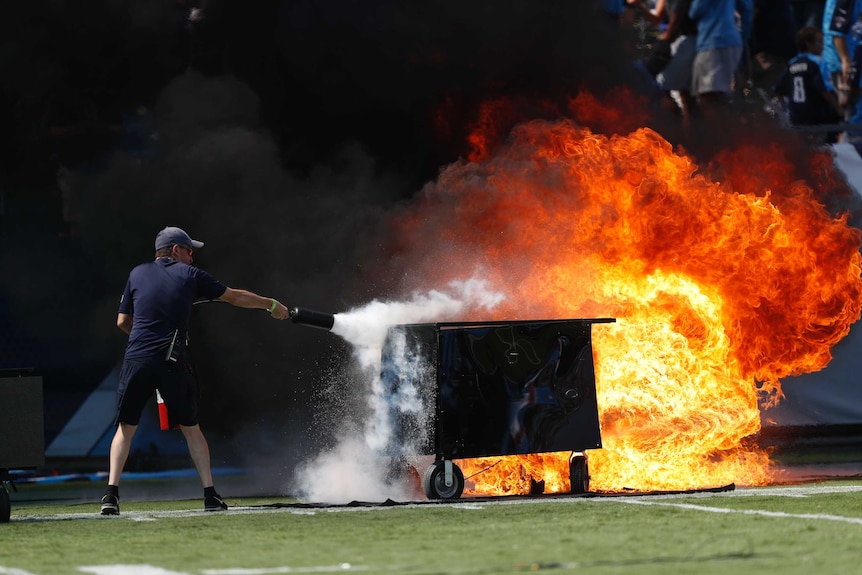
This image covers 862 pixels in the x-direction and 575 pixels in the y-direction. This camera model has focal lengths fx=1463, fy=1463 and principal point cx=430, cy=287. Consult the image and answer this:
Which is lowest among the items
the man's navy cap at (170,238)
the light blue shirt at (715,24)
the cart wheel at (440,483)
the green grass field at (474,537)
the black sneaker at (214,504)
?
the green grass field at (474,537)

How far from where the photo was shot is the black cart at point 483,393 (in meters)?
9.31

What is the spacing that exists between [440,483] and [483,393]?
64cm

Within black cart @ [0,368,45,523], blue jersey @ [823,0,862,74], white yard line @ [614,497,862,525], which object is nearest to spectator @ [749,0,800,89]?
Result: blue jersey @ [823,0,862,74]

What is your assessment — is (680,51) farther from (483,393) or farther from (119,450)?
(119,450)

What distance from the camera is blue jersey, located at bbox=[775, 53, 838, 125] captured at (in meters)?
15.6

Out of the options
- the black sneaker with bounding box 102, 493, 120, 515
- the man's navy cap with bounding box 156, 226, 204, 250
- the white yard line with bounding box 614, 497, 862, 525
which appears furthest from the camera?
the man's navy cap with bounding box 156, 226, 204, 250

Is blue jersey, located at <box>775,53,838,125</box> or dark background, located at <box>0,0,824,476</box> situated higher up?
blue jersey, located at <box>775,53,838,125</box>

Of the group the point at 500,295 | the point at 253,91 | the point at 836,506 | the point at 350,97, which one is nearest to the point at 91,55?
the point at 253,91

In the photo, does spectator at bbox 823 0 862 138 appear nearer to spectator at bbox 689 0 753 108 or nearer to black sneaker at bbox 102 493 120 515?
spectator at bbox 689 0 753 108

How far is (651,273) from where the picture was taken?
10.6m

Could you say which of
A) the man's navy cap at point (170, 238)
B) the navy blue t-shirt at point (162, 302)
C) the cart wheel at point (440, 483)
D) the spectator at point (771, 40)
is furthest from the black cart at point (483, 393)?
the spectator at point (771, 40)

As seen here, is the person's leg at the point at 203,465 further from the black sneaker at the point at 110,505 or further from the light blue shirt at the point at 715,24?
the light blue shirt at the point at 715,24

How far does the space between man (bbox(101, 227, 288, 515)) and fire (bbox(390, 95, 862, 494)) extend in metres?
1.90

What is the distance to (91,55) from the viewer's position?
469 inches
